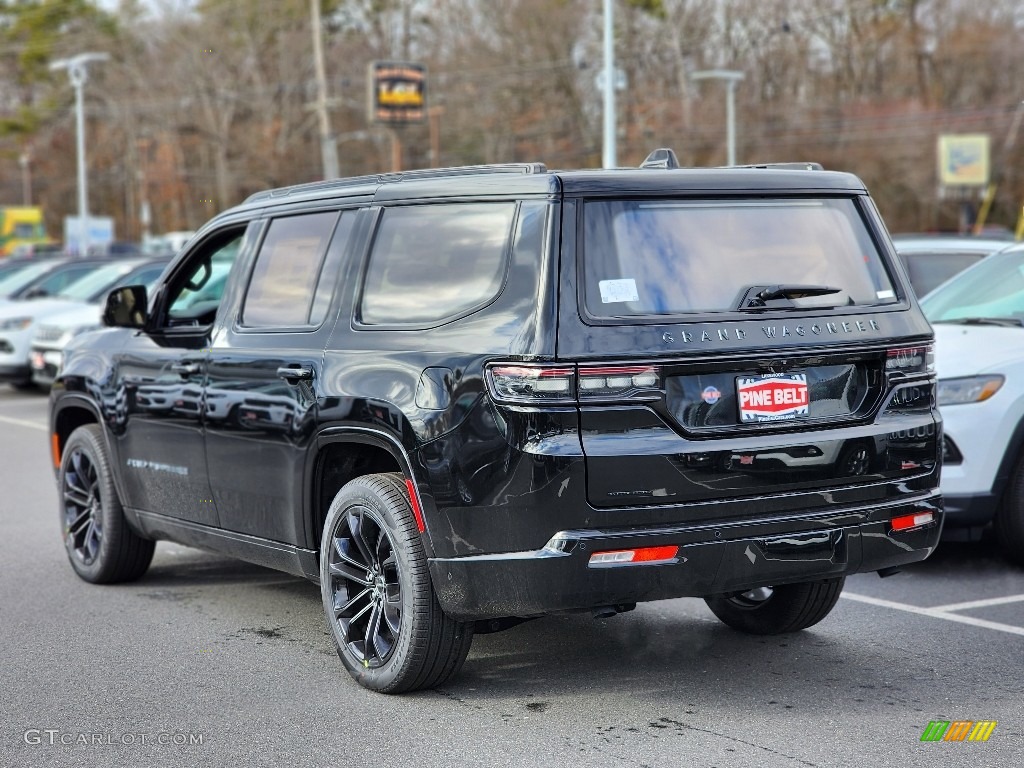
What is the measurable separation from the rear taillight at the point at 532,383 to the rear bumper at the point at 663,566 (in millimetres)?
442

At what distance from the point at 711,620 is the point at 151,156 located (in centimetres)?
7978

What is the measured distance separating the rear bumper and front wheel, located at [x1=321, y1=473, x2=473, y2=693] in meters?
0.17

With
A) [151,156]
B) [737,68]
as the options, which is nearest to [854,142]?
[737,68]

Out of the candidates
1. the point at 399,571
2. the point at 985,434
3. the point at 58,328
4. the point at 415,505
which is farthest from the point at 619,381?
the point at 58,328

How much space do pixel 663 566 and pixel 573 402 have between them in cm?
61

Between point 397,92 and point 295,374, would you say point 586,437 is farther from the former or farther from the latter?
point 397,92

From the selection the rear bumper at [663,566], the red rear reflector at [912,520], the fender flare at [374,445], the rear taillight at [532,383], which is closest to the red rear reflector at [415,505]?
the fender flare at [374,445]

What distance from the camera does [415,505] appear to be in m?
4.73

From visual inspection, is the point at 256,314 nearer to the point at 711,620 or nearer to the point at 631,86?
the point at 711,620

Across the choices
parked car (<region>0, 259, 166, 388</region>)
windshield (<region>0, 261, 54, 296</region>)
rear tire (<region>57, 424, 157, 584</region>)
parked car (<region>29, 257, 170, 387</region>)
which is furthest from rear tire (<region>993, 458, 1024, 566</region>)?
windshield (<region>0, 261, 54, 296</region>)

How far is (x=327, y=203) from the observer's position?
5.59 meters

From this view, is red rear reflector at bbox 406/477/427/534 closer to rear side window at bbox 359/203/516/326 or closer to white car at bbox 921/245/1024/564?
rear side window at bbox 359/203/516/326

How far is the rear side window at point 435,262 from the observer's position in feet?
15.6

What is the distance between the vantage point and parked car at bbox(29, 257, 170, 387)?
16969mm
